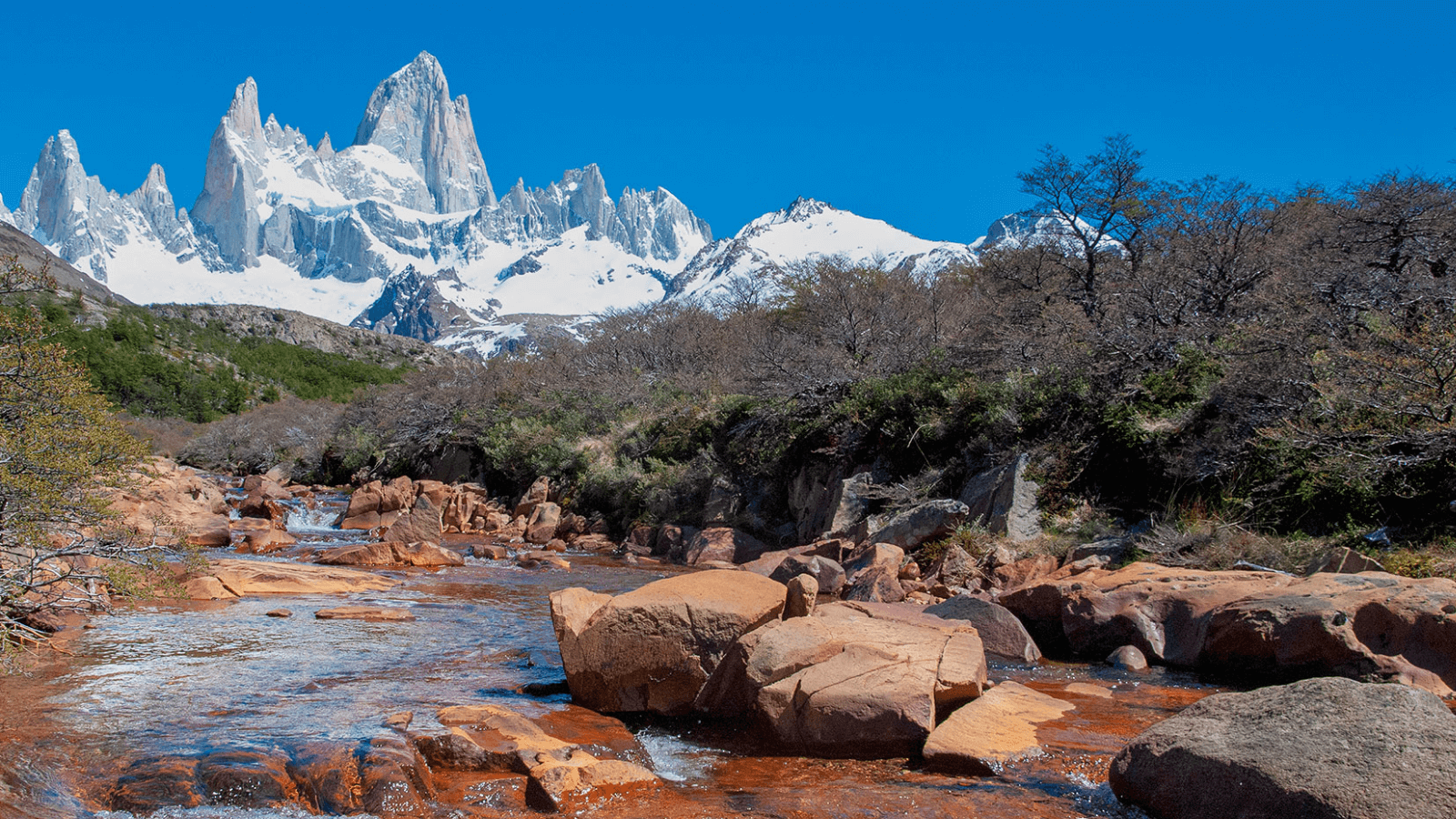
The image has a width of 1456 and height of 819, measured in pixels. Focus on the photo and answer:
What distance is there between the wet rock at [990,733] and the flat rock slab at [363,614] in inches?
253

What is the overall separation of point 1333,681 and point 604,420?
20.4 metres

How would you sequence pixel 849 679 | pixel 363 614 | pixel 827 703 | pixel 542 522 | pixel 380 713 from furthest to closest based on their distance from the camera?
pixel 542 522 < pixel 363 614 < pixel 380 713 < pixel 849 679 < pixel 827 703

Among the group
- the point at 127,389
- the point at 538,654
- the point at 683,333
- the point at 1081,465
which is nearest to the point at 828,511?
the point at 1081,465

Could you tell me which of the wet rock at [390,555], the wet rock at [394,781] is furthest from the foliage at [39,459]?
the wet rock at [390,555]

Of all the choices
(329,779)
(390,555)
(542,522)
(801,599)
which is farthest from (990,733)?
(542,522)

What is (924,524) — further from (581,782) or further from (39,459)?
(39,459)

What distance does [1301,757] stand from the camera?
12.9ft

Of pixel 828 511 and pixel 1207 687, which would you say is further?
pixel 828 511

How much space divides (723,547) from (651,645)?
864 cm

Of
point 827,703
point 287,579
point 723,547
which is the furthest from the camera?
point 723,547

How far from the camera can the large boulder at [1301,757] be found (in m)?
3.65

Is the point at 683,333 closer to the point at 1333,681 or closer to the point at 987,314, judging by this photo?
the point at 987,314

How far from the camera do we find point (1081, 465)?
39.2 feet

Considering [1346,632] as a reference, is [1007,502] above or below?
above
